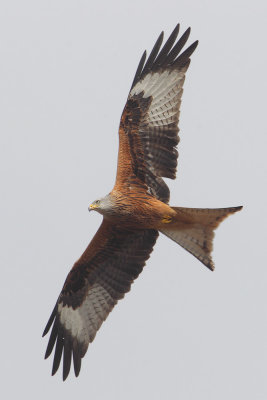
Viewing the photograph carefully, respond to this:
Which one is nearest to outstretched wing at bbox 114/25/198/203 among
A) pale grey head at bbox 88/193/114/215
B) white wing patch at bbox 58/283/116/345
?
pale grey head at bbox 88/193/114/215

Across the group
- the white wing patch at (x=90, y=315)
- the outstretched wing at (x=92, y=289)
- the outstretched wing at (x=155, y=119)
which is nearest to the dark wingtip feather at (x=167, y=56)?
the outstretched wing at (x=155, y=119)

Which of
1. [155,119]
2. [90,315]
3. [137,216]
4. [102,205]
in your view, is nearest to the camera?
[102,205]

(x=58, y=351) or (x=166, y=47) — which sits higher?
(x=166, y=47)

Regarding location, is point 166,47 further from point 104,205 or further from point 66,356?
point 66,356

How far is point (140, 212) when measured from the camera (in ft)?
31.3

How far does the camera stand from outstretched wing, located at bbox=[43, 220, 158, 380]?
33.8ft

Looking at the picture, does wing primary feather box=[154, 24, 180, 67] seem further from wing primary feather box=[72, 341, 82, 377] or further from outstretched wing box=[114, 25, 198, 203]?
wing primary feather box=[72, 341, 82, 377]

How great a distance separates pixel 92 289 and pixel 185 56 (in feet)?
11.9

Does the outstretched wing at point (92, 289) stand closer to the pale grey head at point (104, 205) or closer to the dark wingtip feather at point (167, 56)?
the pale grey head at point (104, 205)

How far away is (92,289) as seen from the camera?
10.6m

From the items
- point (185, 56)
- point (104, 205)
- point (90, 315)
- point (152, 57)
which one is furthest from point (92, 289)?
point (185, 56)

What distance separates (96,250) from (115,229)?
0.47 m

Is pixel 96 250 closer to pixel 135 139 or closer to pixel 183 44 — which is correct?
pixel 135 139

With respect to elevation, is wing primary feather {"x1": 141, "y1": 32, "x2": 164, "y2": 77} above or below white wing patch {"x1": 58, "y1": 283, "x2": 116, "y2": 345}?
above
